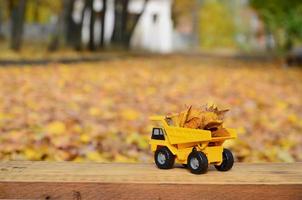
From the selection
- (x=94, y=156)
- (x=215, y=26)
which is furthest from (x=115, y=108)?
(x=215, y=26)

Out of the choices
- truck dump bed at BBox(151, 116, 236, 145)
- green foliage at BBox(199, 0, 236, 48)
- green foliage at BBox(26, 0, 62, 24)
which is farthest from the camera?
green foliage at BBox(199, 0, 236, 48)

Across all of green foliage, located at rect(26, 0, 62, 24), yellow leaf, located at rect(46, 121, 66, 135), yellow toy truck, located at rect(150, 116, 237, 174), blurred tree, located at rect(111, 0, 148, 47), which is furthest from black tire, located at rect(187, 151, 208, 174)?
blurred tree, located at rect(111, 0, 148, 47)

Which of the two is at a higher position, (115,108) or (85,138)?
(115,108)

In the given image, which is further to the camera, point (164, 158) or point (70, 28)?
point (70, 28)

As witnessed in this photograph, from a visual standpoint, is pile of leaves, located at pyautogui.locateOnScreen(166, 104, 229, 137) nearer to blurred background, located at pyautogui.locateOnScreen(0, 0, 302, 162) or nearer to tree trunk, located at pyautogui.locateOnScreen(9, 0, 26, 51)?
A: blurred background, located at pyautogui.locateOnScreen(0, 0, 302, 162)

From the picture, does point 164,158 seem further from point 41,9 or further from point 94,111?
point 41,9

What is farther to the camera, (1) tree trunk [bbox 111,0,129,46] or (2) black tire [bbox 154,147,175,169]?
(1) tree trunk [bbox 111,0,129,46]

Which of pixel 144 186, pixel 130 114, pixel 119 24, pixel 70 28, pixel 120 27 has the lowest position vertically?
pixel 144 186

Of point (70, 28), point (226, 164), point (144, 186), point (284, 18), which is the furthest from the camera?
point (70, 28)
